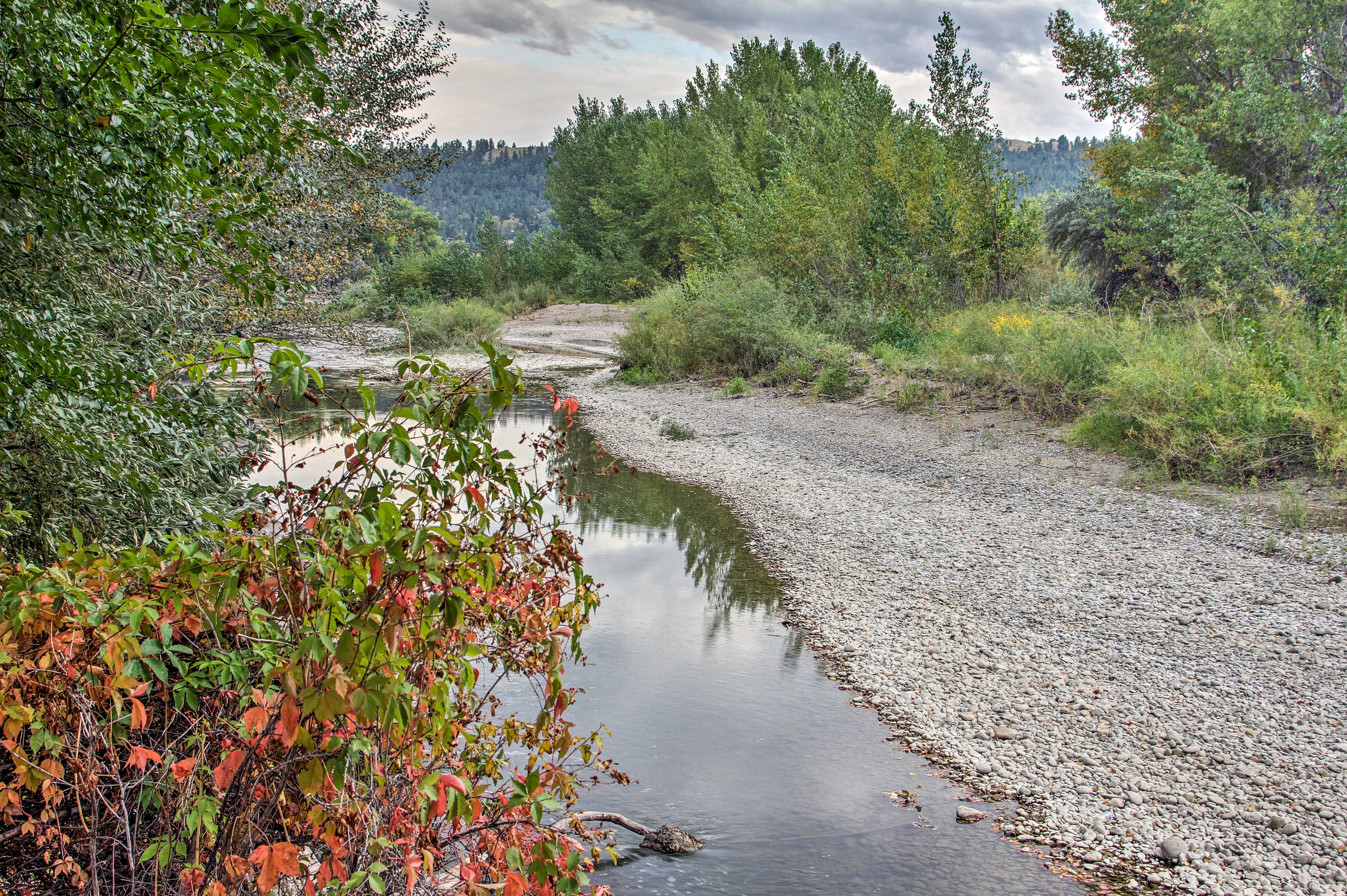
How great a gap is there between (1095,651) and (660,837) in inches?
128

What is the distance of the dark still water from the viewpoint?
151 inches

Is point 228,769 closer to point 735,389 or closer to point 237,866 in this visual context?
point 237,866

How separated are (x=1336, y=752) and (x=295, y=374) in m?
5.03

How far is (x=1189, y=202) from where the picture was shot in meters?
14.8

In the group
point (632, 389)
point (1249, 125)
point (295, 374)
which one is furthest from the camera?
point (632, 389)

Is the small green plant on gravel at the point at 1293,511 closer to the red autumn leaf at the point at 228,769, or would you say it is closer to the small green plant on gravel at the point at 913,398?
the small green plant on gravel at the point at 913,398

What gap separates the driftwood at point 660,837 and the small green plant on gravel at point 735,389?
1511cm

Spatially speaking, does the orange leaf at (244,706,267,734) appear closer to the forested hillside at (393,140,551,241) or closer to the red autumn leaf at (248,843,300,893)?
the red autumn leaf at (248,843,300,893)

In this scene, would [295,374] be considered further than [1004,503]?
No

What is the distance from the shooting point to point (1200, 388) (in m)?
9.70

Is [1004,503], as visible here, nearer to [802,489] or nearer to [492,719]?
[802,489]

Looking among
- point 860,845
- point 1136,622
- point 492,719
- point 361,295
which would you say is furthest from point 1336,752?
point 361,295

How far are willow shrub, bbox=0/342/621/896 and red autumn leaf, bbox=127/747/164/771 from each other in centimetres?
2

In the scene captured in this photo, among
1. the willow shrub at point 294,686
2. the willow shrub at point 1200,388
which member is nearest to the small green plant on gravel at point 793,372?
the willow shrub at point 1200,388
